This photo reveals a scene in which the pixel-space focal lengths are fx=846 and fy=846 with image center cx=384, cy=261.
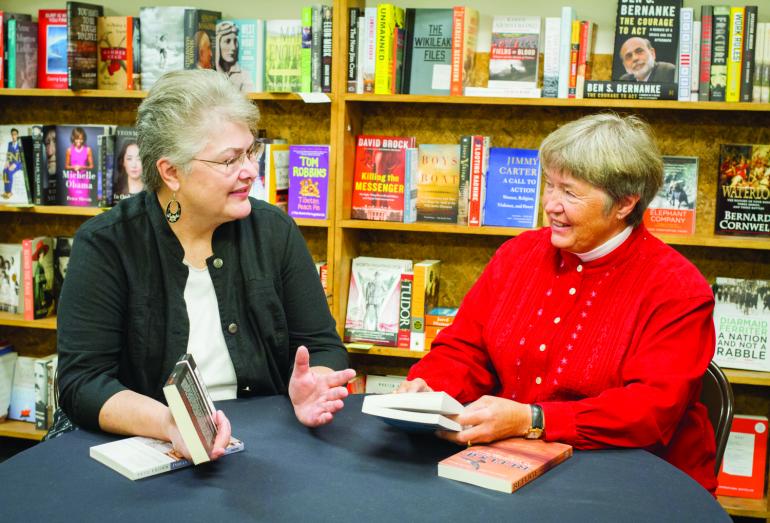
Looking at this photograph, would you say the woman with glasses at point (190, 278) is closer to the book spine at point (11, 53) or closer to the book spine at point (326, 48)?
the book spine at point (326, 48)

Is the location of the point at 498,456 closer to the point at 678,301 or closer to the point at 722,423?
the point at 678,301

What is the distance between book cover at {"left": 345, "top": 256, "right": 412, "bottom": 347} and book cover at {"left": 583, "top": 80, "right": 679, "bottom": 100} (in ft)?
3.14

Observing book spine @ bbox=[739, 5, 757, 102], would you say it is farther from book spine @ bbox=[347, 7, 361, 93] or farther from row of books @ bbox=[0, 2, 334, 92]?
row of books @ bbox=[0, 2, 334, 92]

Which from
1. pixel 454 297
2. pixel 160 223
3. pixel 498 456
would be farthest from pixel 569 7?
pixel 498 456

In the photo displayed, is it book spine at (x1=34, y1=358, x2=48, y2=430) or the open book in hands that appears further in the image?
book spine at (x1=34, y1=358, x2=48, y2=430)

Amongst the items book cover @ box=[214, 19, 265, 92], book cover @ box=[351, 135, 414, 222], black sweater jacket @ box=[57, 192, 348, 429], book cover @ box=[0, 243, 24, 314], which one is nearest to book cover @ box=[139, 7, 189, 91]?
book cover @ box=[214, 19, 265, 92]

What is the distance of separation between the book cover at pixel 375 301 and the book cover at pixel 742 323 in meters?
1.19

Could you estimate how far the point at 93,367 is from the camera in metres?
1.83

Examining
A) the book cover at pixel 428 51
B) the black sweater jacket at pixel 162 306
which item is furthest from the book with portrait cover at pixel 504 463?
the book cover at pixel 428 51

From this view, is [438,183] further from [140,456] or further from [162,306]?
[140,456]

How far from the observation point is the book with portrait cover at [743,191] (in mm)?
3074

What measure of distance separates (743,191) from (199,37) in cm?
217

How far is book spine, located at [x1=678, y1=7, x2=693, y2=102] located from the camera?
295 cm

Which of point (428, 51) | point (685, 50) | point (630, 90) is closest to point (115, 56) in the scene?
point (428, 51)
